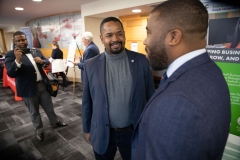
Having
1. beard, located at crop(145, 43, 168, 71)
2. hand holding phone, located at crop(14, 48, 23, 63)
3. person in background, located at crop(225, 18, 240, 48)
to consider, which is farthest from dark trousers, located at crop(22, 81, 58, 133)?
person in background, located at crop(225, 18, 240, 48)

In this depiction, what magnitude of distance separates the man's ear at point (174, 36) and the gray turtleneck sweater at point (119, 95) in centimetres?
67

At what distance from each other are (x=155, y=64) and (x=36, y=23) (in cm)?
833

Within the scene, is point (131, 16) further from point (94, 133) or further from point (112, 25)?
point (94, 133)

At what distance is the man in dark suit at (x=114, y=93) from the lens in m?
1.20

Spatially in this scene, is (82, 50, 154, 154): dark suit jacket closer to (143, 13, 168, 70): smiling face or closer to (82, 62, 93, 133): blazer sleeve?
(82, 62, 93, 133): blazer sleeve

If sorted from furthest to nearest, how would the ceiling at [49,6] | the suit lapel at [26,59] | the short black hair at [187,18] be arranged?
the ceiling at [49,6], the suit lapel at [26,59], the short black hair at [187,18]

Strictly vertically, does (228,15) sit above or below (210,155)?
above

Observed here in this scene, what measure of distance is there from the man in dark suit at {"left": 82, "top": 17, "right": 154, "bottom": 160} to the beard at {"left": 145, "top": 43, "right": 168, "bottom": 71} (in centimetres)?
54

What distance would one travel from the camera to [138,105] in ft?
3.97

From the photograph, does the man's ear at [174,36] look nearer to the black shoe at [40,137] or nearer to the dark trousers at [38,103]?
the dark trousers at [38,103]

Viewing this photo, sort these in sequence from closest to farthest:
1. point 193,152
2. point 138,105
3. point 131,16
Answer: point 193,152 < point 138,105 < point 131,16

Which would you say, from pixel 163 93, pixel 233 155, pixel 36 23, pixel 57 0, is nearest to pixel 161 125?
pixel 163 93

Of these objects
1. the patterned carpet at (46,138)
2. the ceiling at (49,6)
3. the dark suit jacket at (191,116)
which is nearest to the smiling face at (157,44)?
the dark suit jacket at (191,116)

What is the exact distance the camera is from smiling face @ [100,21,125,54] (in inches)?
50.1
